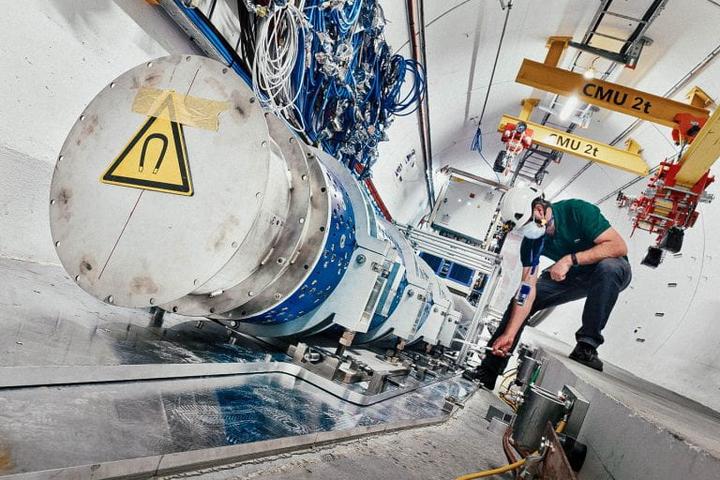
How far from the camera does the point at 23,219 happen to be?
1.84m

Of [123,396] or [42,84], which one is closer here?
[123,396]

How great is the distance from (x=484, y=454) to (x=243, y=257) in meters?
1.29

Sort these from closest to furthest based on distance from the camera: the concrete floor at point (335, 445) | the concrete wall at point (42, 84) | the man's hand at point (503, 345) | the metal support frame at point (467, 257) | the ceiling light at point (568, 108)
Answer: the concrete floor at point (335, 445) < the concrete wall at point (42, 84) < the man's hand at point (503, 345) < the metal support frame at point (467, 257) < the ceiling light at point (568, 108)

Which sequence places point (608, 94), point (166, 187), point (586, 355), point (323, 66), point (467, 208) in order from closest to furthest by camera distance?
point (166, 187)
point (323, 66)
point (586, 355)
point (608, 94)
point (467, 208)

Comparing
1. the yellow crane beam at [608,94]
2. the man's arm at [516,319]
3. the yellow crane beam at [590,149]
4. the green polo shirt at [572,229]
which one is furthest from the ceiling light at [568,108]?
the man's arm at [516,319]

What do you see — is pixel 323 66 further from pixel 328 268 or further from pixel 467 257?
pixel 467 257

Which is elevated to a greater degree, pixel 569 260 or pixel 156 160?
pixel 569 260

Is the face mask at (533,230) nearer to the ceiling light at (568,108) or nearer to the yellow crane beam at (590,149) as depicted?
the ceiling light at (568,108)

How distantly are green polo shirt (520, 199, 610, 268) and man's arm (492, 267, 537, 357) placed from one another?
6.6 inches

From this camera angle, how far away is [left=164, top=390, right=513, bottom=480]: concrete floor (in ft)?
3.42

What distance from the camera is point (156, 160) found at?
137 cm

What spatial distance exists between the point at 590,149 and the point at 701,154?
3148mm

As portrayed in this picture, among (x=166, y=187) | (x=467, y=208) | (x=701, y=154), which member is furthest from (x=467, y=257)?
(x=467, y=208)

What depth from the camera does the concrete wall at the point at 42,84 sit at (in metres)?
1.69
